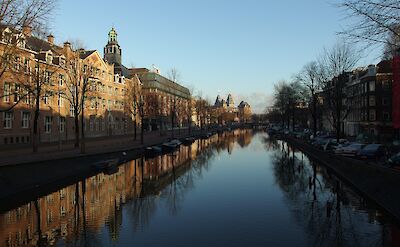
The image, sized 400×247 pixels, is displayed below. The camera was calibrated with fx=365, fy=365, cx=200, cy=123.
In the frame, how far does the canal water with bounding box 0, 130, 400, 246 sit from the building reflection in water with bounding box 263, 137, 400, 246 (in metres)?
0.05

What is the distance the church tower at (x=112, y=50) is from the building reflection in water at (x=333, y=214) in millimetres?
79574

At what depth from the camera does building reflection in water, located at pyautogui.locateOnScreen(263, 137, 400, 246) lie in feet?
57.1

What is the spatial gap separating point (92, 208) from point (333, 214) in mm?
15406

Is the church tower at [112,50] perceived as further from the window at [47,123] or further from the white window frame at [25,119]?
A: the white window frame at [25,119]

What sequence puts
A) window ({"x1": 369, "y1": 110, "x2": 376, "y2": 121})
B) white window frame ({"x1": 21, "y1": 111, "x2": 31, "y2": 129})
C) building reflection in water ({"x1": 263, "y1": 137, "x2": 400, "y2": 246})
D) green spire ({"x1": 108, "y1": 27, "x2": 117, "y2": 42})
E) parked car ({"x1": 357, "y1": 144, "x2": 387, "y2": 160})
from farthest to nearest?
green spire ({"x1": 108, "y1": 27, "x2": 117, "y2": 42}) < window ({"x1": 369, "y1": 110, "x2": 376, "y2": 121}) < white window frame ({"x1": 21, "y1": 111, "x2": 31, "y2": 129}) < parked car ({"x1": 357, "y1": 144, "x2": 387, "y2": 160}) < building reflection in water ({"x1": 263, "y1": 137, "x2": 400, "y2": 246})

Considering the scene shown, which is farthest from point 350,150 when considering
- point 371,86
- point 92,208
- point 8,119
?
point 8,119

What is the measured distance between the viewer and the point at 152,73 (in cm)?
12862

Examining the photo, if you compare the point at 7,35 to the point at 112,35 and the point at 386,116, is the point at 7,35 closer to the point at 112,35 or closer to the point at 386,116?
the point at 386,116

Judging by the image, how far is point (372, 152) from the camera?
117 ft

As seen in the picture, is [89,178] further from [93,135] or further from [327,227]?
[93,135]

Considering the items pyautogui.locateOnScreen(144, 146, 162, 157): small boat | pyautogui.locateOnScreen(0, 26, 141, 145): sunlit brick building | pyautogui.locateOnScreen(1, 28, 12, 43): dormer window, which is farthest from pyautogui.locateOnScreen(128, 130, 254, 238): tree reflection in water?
pyautogui.locateOnScreen(1, 28, 12, 43): dormer window

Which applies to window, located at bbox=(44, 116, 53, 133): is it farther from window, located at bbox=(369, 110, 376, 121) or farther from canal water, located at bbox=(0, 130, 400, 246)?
window, located at bbox=(369, 110, 376, 121)

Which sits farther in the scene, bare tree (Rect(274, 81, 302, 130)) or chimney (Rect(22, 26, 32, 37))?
bare tree (Rect(274, 81, 302, 130))

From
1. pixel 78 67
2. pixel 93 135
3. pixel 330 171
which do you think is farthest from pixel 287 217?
pixel 93 135
